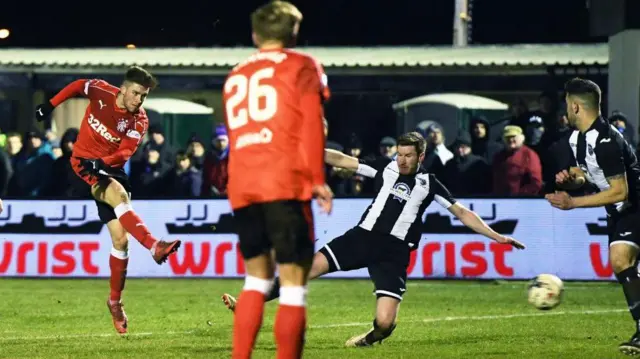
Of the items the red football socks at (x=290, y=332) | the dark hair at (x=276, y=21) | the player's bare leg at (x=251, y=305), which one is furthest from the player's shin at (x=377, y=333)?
the dark hair at (x=276, y=21)

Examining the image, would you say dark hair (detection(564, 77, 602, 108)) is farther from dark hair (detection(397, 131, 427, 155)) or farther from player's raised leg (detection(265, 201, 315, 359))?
player's raised leg (detection(265, 201, 315, 359))

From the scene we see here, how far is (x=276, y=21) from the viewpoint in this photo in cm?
835

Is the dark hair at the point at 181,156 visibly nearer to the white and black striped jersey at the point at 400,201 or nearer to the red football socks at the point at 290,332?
the white and black striped jersey at the point at 400,201

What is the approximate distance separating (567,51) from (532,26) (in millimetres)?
28985

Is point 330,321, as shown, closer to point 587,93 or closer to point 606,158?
point 606,158

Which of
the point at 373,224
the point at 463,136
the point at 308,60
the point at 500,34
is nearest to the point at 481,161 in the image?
the point at 463,136

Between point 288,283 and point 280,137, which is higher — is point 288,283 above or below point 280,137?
below

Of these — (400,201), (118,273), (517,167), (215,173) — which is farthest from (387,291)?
(215,173)

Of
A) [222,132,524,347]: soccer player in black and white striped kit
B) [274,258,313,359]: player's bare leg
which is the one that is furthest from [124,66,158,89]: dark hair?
[274,258,313,359]: player's bare leg

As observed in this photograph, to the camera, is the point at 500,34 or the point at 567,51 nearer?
the point at 567,51

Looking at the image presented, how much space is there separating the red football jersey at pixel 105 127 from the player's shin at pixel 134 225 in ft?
1.51

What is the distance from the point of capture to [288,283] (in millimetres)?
8398

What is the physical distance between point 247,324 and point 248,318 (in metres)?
0.04

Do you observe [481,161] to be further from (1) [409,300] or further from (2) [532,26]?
(2) [532,26]
